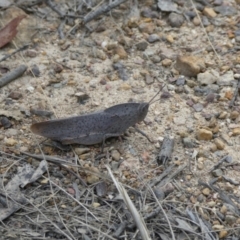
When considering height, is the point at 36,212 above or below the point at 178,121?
above

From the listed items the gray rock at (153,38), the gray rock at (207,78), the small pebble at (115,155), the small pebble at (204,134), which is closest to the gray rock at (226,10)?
the gray rock at (153,38)

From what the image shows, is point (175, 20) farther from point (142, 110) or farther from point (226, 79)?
point (142, 110)

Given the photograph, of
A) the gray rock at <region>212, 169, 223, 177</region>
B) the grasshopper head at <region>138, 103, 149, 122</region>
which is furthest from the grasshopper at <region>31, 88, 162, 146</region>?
the gray rock at <region>212, 169, 223, 177</region>

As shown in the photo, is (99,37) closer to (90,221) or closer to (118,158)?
(118,158)

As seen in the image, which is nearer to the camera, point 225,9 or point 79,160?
point 79,160

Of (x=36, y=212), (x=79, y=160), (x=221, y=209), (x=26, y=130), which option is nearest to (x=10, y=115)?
(x=26, y=130)

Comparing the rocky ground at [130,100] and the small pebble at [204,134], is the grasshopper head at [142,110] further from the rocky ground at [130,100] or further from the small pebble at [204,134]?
the small pebble at [204,134]

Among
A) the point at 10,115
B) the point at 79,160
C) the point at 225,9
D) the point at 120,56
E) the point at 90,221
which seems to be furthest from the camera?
the point at 225,9

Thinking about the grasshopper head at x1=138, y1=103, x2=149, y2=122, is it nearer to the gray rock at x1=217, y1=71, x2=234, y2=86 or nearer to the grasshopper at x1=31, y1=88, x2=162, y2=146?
the grasshopper at x1=31, y1=88, x2=162, y2=146
